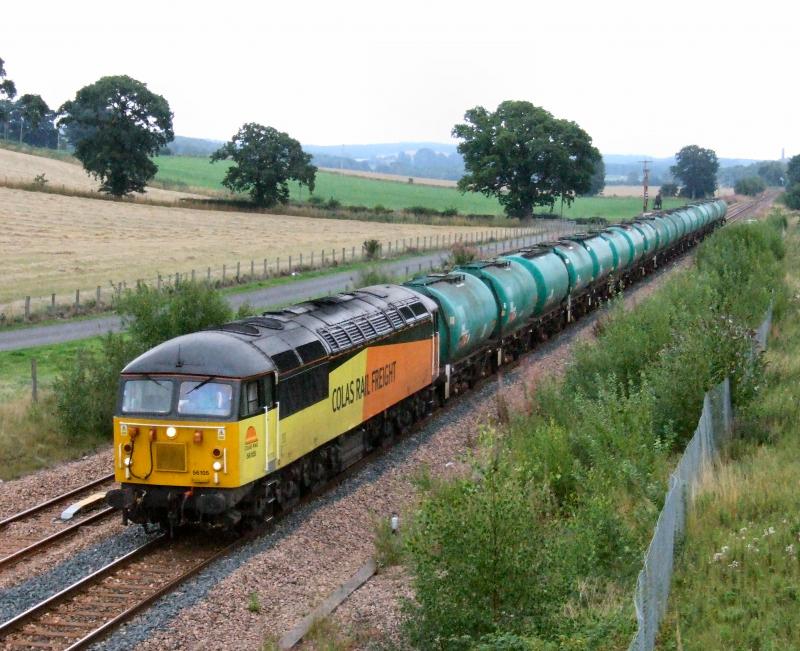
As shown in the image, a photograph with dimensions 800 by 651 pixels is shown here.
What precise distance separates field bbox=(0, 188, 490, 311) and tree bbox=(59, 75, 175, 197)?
13.8 ft

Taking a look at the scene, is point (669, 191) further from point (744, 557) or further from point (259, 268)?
point (744, 557)

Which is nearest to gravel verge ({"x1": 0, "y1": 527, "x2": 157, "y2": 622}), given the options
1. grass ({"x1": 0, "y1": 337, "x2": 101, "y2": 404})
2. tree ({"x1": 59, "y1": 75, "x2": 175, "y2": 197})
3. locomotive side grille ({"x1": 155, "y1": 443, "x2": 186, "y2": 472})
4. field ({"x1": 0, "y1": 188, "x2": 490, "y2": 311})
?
locomotive side grille ({"x1": 155, "y1": 443, "x2": 186, "y2": 472})

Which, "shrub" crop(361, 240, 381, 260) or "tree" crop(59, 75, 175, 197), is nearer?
"shrub" crop(361, 240, 381, 260)

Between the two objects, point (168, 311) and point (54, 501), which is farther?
point (168, 311)

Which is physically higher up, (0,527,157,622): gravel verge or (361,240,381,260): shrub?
(361,240,381,260): shrub

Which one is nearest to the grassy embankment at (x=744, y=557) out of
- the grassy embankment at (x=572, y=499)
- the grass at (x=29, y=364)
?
the grassy embankment at (x=572, y=499)

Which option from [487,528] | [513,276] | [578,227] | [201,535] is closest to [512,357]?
[513,276]

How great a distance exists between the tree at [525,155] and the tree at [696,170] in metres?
98.6

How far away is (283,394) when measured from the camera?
17234mm

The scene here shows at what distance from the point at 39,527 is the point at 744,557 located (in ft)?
38.8

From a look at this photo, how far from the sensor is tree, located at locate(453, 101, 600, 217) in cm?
9500

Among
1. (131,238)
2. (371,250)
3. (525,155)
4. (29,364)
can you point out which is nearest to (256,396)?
(29,364)

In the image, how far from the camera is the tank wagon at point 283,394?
15977 millimetres

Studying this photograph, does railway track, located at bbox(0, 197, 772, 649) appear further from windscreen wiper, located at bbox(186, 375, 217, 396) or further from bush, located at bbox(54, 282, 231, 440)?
bush, located at bbox(54, 282, 231, 440)
